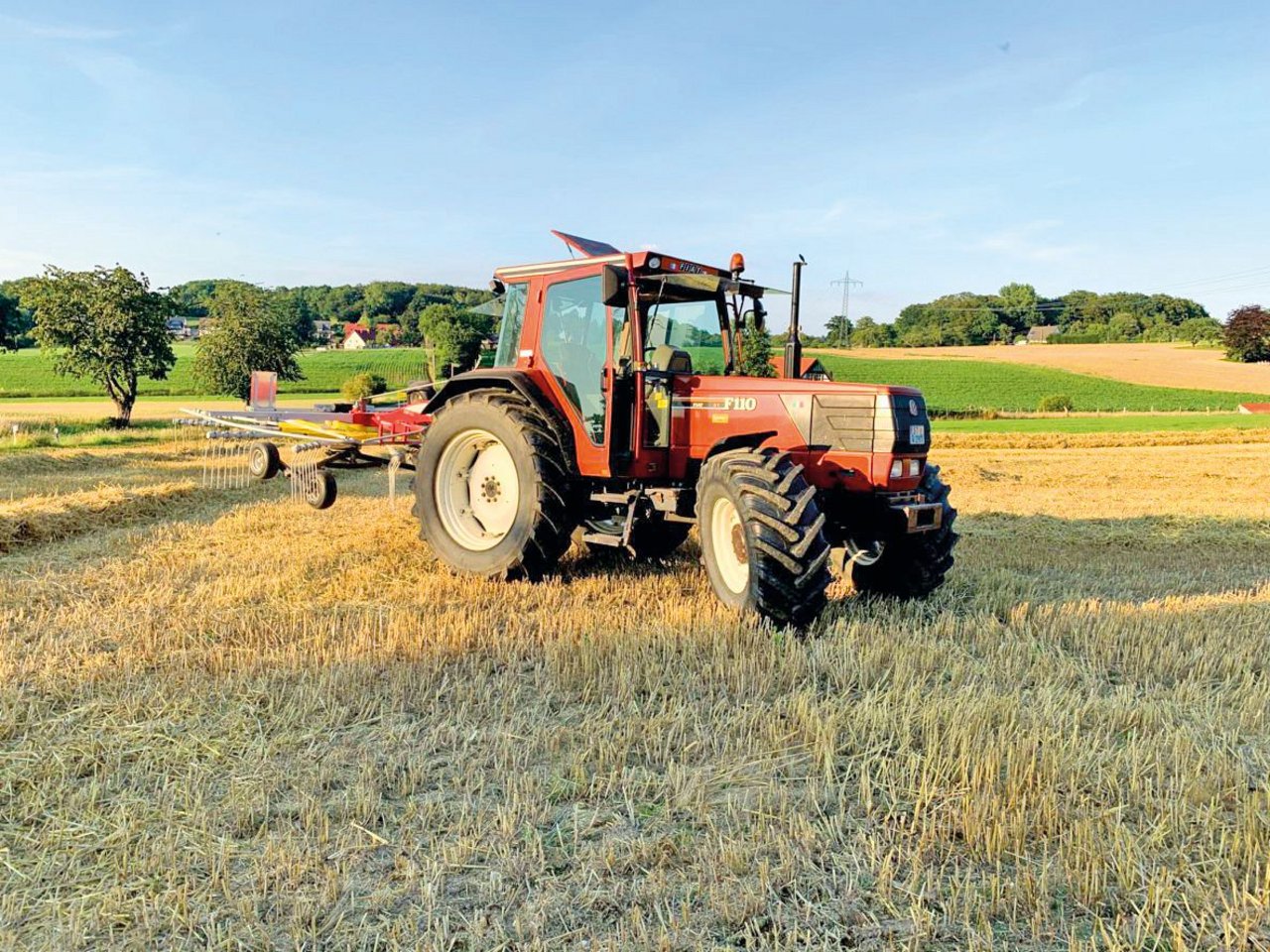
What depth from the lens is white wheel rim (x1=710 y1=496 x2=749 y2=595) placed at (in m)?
5.73

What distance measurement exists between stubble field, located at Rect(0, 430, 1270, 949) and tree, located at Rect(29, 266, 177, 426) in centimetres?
2269

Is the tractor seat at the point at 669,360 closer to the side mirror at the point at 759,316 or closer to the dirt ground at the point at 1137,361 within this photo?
the side mirror at the point at 759,316

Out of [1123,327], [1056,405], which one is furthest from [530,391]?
[1123,327]

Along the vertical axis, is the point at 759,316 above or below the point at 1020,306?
below

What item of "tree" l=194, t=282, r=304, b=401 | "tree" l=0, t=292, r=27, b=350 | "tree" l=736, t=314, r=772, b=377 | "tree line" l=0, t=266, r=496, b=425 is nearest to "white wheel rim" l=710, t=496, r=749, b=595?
"tree" l=736, t=314, r=772, b=377

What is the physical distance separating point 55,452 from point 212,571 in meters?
13.2

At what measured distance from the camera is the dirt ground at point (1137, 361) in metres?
47.7

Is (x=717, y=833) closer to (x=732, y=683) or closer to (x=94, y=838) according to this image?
(x=732, y=683)

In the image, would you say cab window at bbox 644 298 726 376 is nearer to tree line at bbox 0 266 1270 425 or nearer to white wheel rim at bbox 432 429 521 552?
white wheel rim at bbox 432 429 521 552

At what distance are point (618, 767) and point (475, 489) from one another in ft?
14.1

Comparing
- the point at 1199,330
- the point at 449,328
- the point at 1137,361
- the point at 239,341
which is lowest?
the point at 239,341

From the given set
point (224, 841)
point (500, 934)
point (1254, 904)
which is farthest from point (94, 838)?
point (1254, 904)

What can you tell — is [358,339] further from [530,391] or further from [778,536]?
[778,536]

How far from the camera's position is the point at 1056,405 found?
136 feet
